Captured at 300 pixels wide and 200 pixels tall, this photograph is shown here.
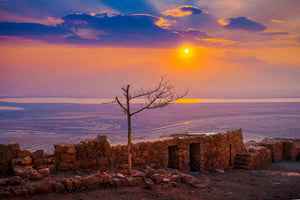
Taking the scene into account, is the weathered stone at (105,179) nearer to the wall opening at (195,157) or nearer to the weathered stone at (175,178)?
the weathered stone at (175,178)

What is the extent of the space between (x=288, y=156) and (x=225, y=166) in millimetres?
11233

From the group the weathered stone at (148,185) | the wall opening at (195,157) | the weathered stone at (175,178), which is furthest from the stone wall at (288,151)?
the weathered stone at (148,185)

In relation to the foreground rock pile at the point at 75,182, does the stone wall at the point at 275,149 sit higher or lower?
lower

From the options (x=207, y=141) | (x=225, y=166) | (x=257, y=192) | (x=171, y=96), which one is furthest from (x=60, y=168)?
(x=225, y=166)

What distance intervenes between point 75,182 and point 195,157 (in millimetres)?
9801

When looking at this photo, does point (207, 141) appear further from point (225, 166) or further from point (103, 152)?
point (103, 152)

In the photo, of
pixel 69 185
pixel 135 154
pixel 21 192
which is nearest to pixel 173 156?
pixel 135 154

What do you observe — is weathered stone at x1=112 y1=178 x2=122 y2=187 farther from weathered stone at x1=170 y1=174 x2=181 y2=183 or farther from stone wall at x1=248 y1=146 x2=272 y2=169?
stone wall at x1=248 y1=146 x2=272 y2=169

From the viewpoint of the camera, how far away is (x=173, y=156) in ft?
50.2

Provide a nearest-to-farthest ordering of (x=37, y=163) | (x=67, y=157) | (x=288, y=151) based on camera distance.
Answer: (x=37, y=163) < (x=67, y=157) < (x=288, y=151)

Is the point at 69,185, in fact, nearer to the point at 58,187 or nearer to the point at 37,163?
the point at 58,187

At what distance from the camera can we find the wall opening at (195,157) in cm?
1634

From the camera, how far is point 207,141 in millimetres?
16453

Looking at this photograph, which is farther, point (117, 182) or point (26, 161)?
point (26, 161)
